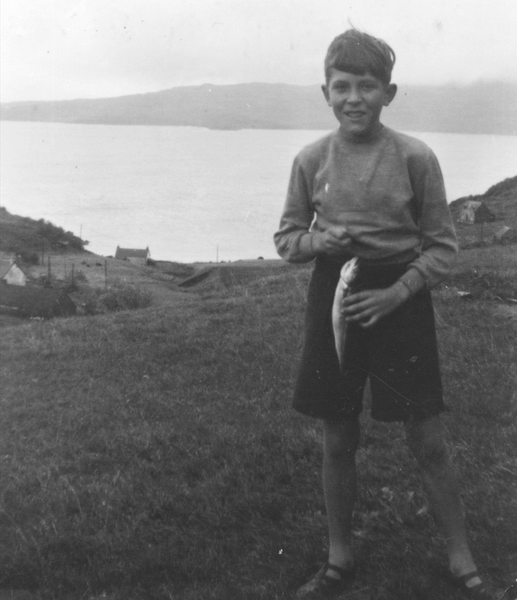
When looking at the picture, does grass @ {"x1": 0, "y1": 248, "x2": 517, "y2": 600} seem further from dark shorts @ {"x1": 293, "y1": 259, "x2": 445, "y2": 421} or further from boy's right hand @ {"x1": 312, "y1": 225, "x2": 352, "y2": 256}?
boy's right hand @ {"x1": 312, "y1": 225, "x2": 352, "y2": 256}

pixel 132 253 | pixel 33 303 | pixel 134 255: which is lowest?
pixel 33 303

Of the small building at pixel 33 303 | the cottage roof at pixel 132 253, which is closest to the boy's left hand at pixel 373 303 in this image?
the small building at pixel 33 303

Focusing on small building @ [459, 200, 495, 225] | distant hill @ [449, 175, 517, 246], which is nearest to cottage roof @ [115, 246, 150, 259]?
distant hill @ [449, 175, 517, 246]

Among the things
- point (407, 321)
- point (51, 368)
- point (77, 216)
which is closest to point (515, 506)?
point (407, 321)

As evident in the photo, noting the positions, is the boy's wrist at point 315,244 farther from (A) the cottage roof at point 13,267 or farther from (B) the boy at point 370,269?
(A) the cottage roof at point 13,267

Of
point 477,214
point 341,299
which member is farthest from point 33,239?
point 341,299

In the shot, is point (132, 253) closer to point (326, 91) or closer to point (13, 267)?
point (13, 267)

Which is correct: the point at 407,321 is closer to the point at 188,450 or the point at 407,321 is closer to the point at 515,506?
the point at 515,506
